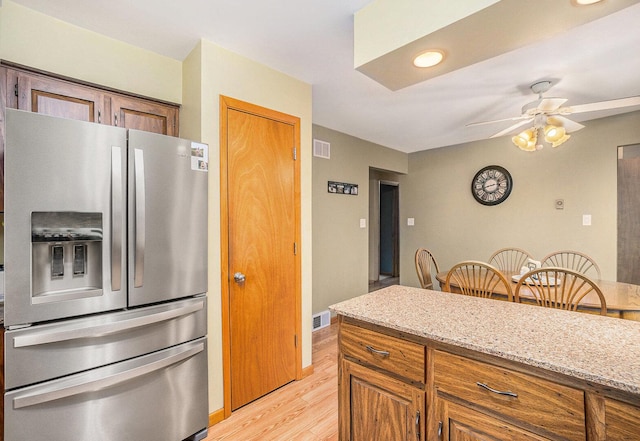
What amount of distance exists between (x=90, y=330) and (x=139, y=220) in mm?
558

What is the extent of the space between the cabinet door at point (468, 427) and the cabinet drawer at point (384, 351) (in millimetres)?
130

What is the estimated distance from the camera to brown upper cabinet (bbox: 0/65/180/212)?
1.56 metres

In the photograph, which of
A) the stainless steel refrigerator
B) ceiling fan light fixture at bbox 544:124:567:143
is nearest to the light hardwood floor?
the stainless steel refrigerator

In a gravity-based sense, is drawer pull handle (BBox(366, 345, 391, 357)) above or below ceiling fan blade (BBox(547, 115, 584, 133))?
below

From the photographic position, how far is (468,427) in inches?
39.6

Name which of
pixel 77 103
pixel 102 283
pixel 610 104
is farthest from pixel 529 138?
pixel 77 103

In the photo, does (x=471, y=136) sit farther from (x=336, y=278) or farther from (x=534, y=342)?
(x=534, y=342)

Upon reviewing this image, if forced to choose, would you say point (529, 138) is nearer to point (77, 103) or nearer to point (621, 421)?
point (621, 421)

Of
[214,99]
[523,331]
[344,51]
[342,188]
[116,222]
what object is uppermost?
[344,51]

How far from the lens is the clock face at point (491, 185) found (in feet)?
13.4


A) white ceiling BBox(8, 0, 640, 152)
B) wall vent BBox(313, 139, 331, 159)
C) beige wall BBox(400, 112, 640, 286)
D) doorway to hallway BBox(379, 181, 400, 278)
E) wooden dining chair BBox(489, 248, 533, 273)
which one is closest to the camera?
white ceiling BBox(8, 0, 640, 152)

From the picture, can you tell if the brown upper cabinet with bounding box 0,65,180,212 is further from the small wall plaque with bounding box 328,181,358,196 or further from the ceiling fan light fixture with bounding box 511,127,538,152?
the ceiling fan light fixture with bounding box 511,127,538,152

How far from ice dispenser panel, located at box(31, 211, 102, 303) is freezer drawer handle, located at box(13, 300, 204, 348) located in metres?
0.15

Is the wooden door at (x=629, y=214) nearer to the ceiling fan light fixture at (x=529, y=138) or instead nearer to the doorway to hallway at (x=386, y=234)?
the ceiling fan light fixture at (x=529, y=138)
